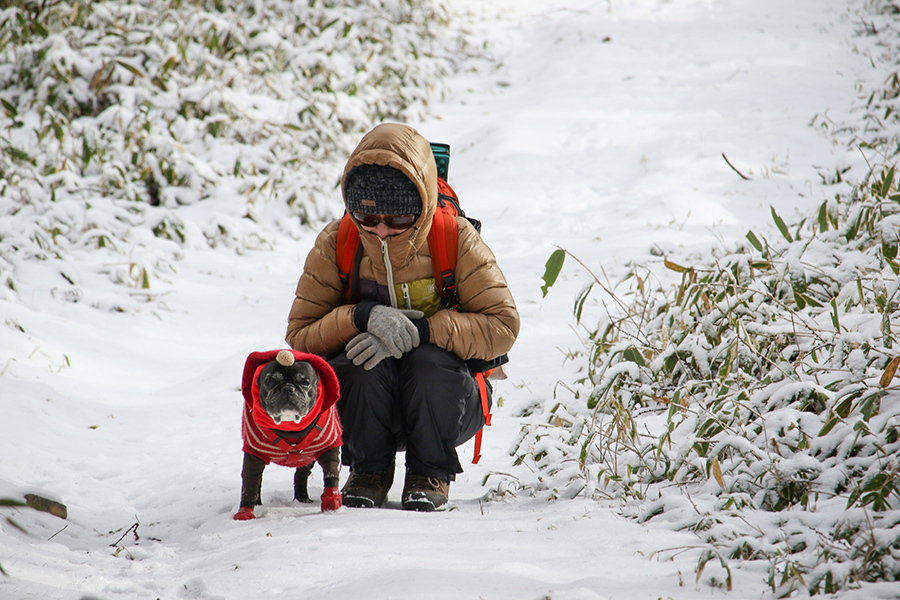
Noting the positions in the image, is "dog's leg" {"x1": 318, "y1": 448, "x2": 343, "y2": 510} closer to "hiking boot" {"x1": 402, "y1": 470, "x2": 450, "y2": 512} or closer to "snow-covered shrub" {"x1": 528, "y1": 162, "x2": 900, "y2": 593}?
"hiking boot" {"x1": 402, "y1": 470, "x2": 450, "y2": 512}

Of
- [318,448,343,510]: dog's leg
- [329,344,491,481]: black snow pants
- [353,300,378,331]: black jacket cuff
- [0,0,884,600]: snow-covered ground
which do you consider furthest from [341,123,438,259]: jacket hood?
[0,0,884,600]: snow-covered ground

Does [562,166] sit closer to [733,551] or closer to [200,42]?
[200,42]

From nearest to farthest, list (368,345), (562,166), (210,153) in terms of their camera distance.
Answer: (368,345)
(210,153)
(562,166)

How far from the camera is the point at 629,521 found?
7.38ft

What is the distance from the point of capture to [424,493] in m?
2.65

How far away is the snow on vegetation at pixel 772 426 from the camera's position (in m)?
1.83

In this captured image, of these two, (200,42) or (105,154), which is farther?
A: (200,42)

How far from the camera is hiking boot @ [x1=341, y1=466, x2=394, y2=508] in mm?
2707

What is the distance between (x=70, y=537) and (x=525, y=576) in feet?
5.57

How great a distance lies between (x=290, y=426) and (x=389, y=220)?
33.8 inches

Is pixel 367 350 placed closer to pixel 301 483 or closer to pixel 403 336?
pixel 403 336

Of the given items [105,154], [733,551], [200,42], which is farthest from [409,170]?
[200,42]

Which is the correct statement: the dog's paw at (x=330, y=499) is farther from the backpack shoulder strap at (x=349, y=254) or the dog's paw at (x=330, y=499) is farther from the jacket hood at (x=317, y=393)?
the backpack shoulder strap at (x=349, y=254)

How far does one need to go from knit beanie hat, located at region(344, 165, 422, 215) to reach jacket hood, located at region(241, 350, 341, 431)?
2.03 ft
